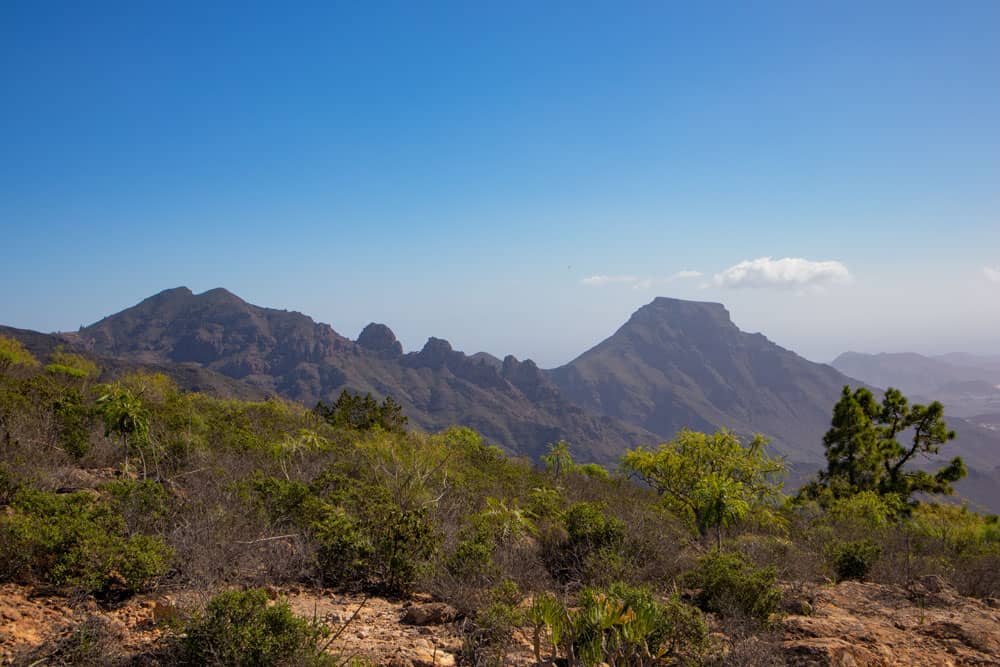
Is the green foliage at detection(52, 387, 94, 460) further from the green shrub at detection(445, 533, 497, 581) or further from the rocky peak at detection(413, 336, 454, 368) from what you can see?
the rocky peak at detection(413, 336, 454, 368)

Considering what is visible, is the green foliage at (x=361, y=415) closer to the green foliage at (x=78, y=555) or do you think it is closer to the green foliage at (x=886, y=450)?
the green foliage at (x=78, y=555)

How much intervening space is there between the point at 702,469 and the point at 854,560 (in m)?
5.85

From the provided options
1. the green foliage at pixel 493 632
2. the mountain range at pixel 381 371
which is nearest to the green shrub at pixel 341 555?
the green foliage at pixel 493 632

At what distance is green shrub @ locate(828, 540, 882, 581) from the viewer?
1060cm

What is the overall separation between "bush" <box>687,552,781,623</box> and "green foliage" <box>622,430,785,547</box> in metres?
6.66

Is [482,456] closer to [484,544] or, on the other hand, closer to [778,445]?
[484,544]

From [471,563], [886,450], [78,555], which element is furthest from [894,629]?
[886,450]

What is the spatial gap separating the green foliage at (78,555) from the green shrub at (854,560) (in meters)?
12.4

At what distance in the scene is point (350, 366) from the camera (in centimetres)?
16525

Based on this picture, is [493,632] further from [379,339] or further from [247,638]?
[379,339]

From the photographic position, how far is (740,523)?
16.8 metres

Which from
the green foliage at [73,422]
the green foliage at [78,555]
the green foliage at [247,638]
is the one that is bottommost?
the green foliage at [247,638]

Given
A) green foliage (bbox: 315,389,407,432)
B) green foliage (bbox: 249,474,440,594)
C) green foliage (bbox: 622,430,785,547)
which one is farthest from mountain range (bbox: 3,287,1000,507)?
green foliage (bbox: 249,474,440,594)

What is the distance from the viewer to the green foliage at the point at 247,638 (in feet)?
15.6
